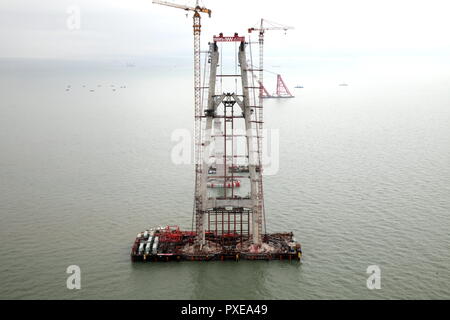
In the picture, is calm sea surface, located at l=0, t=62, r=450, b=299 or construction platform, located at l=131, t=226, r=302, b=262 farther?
construction platform, located at l=131, t=226, r=302, b=262

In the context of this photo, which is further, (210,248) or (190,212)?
(190,212)

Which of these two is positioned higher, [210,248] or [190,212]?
[190,212]

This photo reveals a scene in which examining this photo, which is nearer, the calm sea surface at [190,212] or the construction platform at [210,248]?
the calm sea surface at [190,212]
